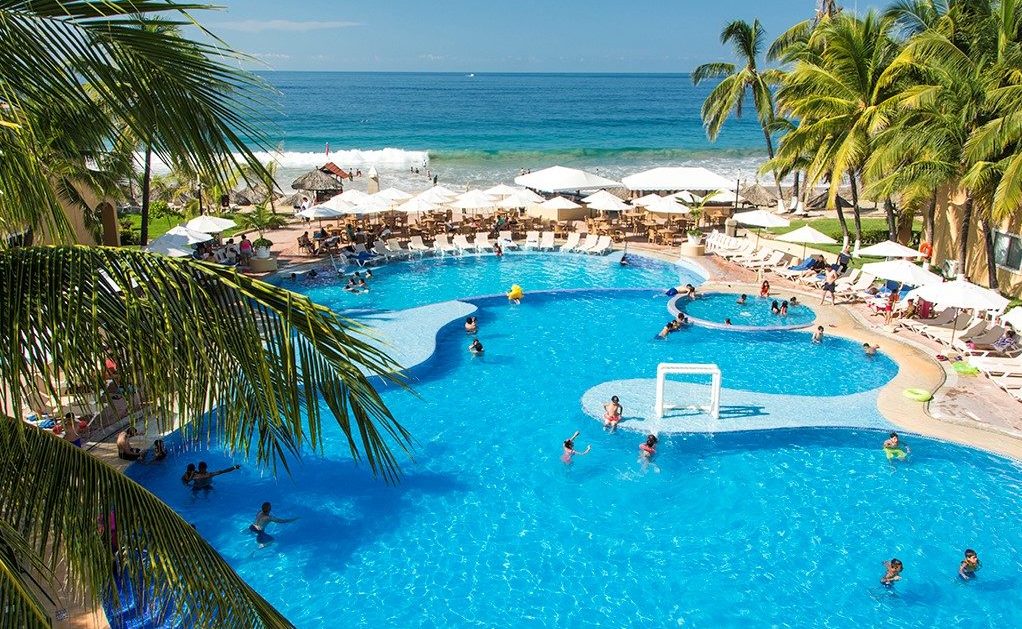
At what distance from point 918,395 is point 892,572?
5596mm

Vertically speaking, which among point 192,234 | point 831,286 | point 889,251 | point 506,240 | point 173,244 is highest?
point 192,234

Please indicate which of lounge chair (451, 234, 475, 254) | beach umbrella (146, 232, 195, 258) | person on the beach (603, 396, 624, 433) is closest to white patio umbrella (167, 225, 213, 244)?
beach umbrella (146, 232, 195, 258)

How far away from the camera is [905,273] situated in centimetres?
1769

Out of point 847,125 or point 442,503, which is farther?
point 847,125

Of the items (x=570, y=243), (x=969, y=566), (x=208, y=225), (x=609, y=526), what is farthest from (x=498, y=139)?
(x=969, y=566)

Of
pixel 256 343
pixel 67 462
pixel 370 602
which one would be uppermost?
pixel 256 343

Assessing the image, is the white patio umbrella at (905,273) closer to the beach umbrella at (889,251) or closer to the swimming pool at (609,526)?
the beach umbrella at (889,251)

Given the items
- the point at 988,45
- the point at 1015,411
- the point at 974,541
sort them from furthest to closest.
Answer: the point at 988,45, the point at 1015,411, the point at 974,541

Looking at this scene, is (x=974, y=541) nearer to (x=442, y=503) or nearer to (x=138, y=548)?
(x=442, y=503)

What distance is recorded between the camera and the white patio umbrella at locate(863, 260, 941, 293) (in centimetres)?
1742

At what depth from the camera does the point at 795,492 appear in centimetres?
1166

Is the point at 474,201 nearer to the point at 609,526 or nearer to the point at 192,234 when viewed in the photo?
the point at 192,234

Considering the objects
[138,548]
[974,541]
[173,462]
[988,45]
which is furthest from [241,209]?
[138,548]

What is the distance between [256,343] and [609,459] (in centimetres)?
1021
